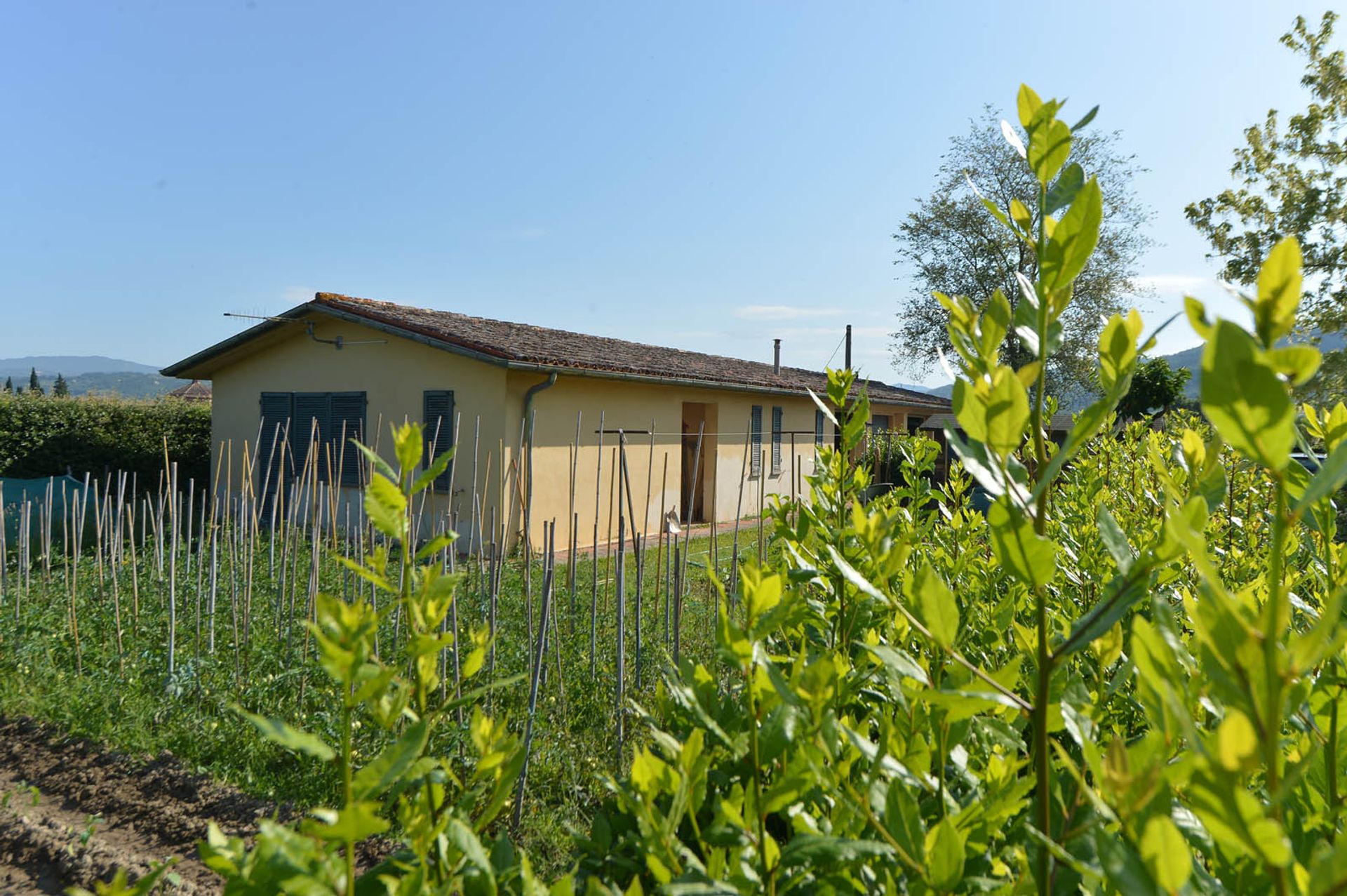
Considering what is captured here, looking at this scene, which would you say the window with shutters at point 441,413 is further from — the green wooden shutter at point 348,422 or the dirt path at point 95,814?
the dirt path at point 95,814

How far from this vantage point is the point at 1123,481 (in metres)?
3.48

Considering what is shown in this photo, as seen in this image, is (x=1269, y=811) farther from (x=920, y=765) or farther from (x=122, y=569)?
(x=122, y=569)

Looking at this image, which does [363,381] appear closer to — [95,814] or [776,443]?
[776,443]

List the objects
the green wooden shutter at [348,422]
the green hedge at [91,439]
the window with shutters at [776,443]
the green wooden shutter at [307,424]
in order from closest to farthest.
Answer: the green wooden shutter at [348,422] < the green wooden shutter at [307,424] < the green hedge at [91,439] < the window with shutters at [776,443]

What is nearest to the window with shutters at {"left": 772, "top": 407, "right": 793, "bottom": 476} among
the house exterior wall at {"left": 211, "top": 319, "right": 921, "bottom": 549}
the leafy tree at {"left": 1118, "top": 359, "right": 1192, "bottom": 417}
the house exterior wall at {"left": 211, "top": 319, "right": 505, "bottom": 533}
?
the house exterior wall at {"left": 211, "top": 319, "right": 921, "bottom": 549}

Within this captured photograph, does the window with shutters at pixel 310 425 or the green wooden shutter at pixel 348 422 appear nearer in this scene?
the green wooden shutter at pixel 348 422

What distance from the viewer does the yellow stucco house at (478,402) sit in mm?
11086

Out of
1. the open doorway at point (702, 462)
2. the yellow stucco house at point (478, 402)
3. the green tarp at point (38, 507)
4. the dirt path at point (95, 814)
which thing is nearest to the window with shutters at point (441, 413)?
the yellow stucco house at point (478, 402)

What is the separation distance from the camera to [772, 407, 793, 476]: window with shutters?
17109 millimetres

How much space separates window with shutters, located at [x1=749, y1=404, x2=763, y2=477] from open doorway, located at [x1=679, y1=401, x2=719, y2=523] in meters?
1.16

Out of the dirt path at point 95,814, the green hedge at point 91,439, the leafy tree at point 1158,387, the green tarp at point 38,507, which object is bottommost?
the dirt path at point 95,814

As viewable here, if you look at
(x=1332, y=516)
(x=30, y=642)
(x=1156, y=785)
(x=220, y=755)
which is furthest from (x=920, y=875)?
(x=30, y=642)

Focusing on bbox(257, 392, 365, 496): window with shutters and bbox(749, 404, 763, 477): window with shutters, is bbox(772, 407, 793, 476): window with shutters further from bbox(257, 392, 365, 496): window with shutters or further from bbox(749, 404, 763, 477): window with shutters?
bbox(257, 392, 365, 496): window with shutters

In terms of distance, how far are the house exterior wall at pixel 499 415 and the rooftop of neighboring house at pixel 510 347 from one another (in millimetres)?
352
